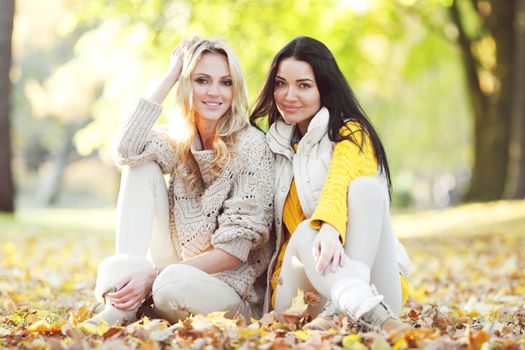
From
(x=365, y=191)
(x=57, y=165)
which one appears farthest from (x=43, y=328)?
(x=57, y=165)

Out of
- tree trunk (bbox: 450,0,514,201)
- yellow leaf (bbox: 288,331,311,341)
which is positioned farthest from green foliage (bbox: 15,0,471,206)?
yellow leaf (bbox: 288,331,311,341)

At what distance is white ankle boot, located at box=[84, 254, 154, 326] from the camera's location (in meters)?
3.38

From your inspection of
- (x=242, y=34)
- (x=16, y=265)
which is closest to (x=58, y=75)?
(x=242, y=34)

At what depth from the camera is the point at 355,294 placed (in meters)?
2.99

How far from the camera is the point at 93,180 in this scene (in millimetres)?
34812

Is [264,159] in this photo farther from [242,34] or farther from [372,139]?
[242,34]

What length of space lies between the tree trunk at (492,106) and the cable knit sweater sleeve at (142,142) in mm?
12015

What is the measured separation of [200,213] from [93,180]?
105 feet

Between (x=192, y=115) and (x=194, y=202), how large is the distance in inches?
17.2

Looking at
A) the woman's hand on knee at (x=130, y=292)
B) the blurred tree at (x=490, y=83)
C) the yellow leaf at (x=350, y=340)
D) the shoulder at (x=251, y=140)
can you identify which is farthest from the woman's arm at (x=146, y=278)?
the blurred tree at (x=490, y=83)

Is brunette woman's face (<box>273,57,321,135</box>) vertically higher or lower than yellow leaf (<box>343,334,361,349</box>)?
higher

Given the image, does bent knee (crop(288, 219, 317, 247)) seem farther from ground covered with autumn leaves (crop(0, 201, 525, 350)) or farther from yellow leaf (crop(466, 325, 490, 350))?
yellow leaf (crop(466, 325, 490, 350))

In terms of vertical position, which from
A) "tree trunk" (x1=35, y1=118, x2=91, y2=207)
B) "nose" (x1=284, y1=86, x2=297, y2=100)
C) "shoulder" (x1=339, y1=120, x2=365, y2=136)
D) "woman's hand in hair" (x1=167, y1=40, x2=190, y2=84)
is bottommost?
"tree trunk" (x1=35, y1=118, x2=91, y2=207)

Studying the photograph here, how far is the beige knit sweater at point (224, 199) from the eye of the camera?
358 centimetres
